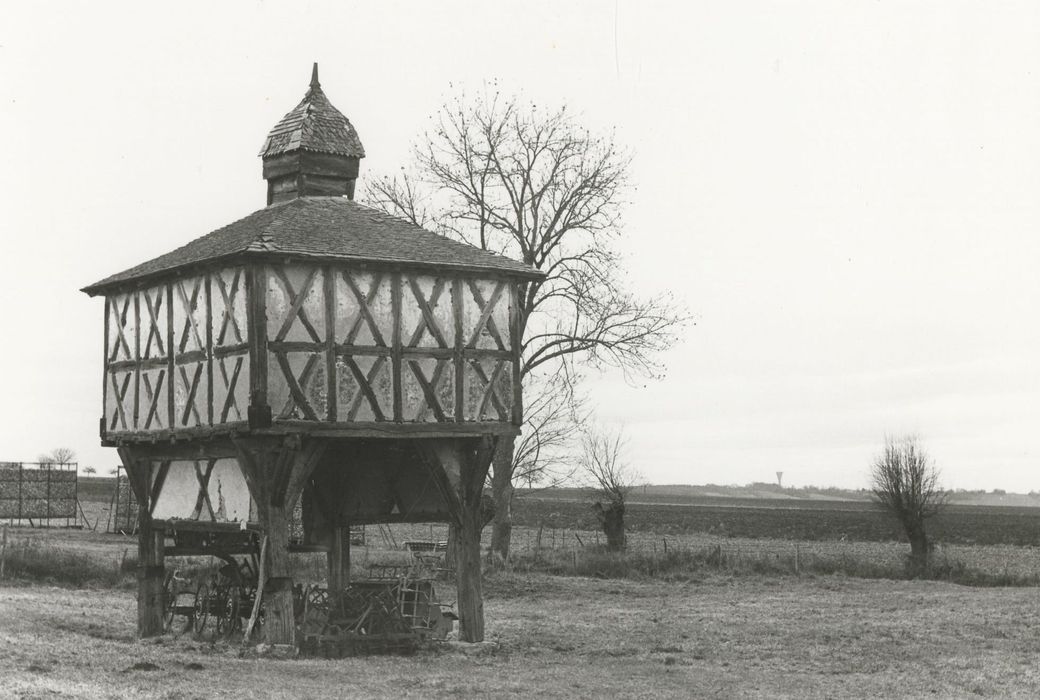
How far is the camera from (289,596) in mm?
20875

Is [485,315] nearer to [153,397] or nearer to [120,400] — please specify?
[153,397]

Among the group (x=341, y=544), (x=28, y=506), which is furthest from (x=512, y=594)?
(x=28, y=506)

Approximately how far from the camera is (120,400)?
24.2 meters

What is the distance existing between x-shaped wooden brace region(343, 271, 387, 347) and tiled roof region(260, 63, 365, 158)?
4.67 metres

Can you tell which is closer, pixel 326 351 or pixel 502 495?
pixel 326 351

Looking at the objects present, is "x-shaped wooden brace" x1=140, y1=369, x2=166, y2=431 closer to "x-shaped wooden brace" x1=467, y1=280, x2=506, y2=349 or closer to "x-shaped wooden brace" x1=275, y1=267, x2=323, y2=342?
"x-shaped wooden brace" x1=275, y1=267, x2=323, y2=342

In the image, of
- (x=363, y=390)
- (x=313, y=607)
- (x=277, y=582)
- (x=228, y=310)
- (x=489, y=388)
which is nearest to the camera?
(x=277, y=582)

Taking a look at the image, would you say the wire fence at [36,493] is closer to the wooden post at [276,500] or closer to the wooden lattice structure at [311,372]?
the wooden lattice structure at [311,372]

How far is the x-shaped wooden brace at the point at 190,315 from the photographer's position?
22.1 meters

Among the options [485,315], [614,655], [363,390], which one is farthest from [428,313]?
[614,655]

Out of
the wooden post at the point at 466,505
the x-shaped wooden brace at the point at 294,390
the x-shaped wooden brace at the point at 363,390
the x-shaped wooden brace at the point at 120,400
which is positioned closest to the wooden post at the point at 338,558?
the wooden post at the point at 466,505

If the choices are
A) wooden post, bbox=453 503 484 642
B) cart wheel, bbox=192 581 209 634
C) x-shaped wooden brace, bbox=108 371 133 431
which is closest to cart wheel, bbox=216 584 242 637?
cart wheel, bbox=192 581 209 634

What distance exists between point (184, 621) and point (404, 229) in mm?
8868

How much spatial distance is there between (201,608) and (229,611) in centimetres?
53
